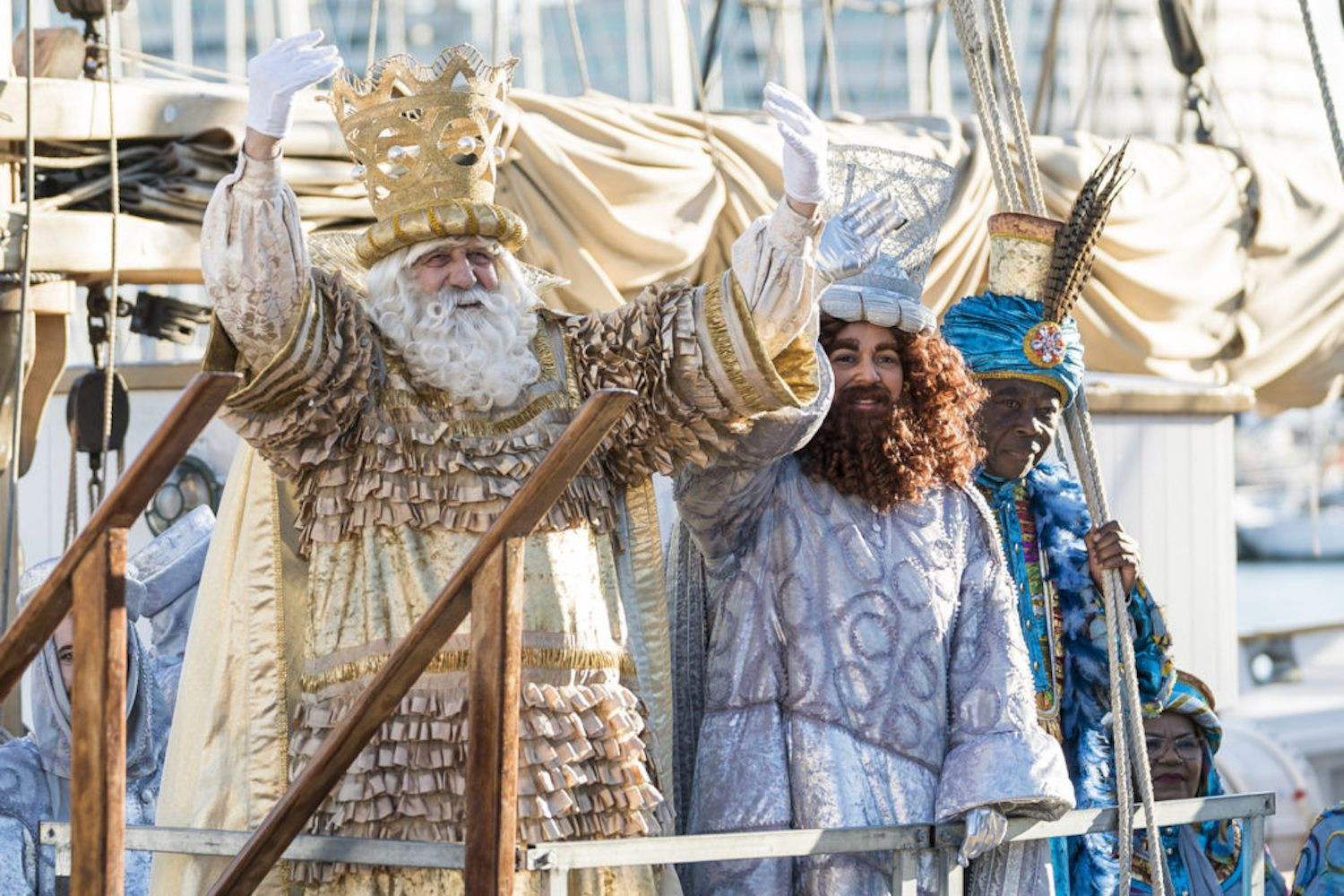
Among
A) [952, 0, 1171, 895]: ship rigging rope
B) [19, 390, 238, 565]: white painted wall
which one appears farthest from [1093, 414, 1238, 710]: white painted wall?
[952, 0, 1171, 895]: ship rigging rope

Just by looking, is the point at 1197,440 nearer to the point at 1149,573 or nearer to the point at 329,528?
the point at 1149,573

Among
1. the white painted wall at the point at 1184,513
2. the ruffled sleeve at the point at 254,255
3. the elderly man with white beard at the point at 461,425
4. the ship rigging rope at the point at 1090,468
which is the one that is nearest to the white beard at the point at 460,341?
the elderly man with white beard at the point at 461,425

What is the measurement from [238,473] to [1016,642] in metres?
1.16

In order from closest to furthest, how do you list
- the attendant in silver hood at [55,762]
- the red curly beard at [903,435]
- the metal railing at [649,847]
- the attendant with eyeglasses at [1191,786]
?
1. the metal railing at [649,847]
2. the red curly beard at [903,435]
3. the attendant in silver hood at [55,762]
4. the attendant with eyeglasses at [1191,786]

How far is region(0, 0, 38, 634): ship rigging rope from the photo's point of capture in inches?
170

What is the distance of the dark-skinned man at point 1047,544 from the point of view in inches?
149

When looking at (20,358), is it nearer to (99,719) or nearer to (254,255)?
(254,255)

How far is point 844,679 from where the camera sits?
128 inches

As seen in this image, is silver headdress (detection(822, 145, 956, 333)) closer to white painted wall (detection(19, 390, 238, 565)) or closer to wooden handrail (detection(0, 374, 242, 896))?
wooden handrail (detection(0, 374, 242, 896))

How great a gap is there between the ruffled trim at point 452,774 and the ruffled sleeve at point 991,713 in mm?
484

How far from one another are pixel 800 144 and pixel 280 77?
670mm

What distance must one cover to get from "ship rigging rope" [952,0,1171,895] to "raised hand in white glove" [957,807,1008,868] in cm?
31

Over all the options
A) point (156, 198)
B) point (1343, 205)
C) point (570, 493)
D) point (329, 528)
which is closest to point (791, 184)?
point (570, 493)

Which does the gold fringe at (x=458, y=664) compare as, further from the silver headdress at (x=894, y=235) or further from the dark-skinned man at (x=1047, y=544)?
the dark-skinned man at (x=1047, y=544)
